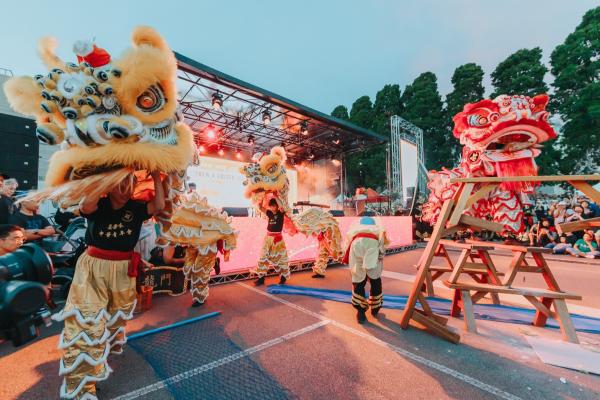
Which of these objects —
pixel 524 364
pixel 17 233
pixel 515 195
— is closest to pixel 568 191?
pixel 515 195

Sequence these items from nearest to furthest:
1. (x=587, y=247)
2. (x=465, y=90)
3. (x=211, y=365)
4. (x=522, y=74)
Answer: (x=211, y=365), (x=587, y=247), (x=522, y=74), (x=465, y=90)

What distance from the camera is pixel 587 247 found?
7082 millimetres

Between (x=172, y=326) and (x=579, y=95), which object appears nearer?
(x=172, y=326)

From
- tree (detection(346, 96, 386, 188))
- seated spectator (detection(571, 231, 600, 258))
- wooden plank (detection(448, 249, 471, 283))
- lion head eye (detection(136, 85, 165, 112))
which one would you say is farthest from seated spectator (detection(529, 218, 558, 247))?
tree (detection(346, 96, 386, 188))

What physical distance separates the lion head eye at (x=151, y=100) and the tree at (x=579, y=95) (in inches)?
797

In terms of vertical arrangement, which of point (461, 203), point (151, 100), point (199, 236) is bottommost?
point (199, 236)

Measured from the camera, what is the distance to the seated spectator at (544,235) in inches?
333

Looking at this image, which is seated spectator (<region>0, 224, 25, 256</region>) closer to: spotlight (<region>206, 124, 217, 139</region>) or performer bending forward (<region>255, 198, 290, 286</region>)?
performer bending forward (<region>255, 198, 290, 286</region>)

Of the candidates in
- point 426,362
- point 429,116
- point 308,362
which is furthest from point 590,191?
point 429,116

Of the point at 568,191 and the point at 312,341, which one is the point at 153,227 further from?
the point at 568,191

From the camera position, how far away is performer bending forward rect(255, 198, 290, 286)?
414cm

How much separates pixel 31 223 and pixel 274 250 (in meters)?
3.71

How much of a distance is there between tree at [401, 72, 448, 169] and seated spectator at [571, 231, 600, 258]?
1324 centimetres

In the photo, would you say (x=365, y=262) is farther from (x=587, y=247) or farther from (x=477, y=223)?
(x=587, y=247)
